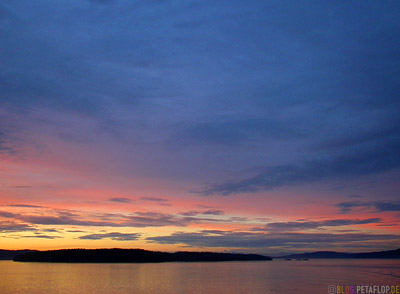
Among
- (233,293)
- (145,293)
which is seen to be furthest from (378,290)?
(145,293)

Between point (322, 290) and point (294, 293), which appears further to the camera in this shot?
point (322, 290)

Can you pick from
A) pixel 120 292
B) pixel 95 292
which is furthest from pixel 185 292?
pixel 95 292

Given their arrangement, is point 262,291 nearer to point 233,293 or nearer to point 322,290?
point 233,293

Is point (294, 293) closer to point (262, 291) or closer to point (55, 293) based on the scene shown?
point (262, 291)

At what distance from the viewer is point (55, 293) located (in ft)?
227

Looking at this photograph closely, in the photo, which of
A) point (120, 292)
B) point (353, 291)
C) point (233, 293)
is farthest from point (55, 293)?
point (353, 291)

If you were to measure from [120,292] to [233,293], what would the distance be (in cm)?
2243

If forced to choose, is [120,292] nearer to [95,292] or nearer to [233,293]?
[95,292]

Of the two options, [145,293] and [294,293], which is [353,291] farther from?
[145,293]

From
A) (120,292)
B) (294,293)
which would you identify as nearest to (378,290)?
(294,293)

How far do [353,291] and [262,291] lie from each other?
1790 cm

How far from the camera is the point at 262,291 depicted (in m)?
70.8

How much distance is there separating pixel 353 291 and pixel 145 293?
41.1m

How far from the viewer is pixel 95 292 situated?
69.4 meters
